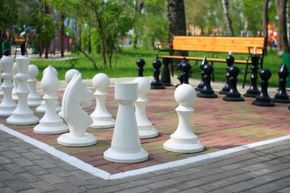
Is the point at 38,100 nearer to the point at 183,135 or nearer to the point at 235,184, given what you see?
the point at 183,135

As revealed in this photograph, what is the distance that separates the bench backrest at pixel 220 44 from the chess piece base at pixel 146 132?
6.12 metres

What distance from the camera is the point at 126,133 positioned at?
17.0ft

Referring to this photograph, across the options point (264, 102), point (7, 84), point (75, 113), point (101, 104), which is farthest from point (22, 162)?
point (264, 102)

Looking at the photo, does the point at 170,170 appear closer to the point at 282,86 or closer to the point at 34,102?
the point at 34,102

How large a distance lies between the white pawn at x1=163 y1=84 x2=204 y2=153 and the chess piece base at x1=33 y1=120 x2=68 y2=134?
5.35 ft

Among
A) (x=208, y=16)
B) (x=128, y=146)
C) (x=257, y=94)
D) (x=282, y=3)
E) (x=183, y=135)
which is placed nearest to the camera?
(x=128, y=146)

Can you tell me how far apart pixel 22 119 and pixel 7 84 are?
104 cm

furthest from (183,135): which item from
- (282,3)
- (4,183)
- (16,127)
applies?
(282,3)

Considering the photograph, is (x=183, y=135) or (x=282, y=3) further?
(x=282, y=3)

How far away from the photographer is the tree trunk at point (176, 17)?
14.9 meters

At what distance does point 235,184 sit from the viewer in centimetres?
436

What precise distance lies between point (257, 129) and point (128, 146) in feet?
8.07

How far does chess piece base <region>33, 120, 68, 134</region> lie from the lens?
6410 millimetres

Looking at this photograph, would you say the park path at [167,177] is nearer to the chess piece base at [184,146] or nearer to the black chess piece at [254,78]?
the chess piece base at [184,146]
